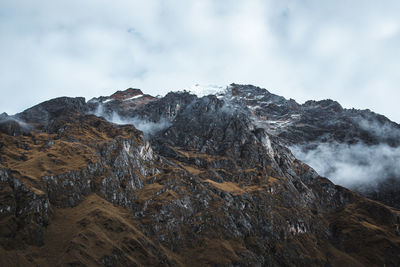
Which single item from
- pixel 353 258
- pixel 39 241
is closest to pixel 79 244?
pixel 39 241

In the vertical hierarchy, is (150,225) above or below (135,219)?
below

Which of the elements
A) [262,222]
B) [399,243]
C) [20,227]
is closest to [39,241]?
[20,227]

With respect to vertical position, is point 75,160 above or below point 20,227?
above

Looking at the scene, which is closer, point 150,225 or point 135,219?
point 150,225

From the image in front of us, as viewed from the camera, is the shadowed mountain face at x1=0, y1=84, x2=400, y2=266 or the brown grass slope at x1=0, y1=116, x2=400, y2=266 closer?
the brown grass slope at x1=0, y1=116, x2=400, y2=266

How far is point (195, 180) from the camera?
187250 millimetres

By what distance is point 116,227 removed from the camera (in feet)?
427

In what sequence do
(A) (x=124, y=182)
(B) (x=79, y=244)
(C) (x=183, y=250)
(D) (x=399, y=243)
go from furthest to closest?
1. (D) (x=399, y=243)
2. (A) (x=124, y=182)
3. (C) (x=183, y=250)
4. (B) (x=79, y=244)

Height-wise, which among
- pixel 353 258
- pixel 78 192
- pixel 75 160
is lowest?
pixel 353 258

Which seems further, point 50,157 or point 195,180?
point 195,180

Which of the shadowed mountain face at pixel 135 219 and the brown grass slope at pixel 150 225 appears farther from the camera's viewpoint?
the shadowed mountain face at pixel 135 219

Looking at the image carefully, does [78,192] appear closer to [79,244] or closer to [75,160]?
[75,160]

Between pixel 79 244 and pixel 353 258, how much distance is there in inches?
5848

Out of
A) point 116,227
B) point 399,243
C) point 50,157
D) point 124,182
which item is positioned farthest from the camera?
point 399,243
